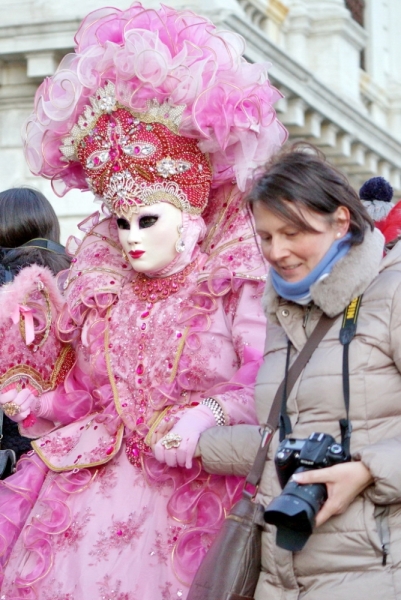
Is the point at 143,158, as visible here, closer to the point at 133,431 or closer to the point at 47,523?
the point at 133,431

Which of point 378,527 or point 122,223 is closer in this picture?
point 378,527

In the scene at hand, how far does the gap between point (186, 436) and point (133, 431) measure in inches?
16.4

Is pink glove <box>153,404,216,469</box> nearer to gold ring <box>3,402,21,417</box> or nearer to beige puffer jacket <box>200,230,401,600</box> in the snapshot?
beige puffer jacket <box>200,230,401,600</box>

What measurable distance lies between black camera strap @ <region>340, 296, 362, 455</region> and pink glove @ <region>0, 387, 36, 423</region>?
1548mm

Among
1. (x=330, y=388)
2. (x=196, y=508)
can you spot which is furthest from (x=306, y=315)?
(x=196, y=508)

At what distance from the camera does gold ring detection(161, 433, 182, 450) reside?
3.98 meters

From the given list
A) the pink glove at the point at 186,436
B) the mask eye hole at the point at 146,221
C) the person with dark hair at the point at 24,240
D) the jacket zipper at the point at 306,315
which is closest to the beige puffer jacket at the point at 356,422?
the jacket zipper at the point at 306,315

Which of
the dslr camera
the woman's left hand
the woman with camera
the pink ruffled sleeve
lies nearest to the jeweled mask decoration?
the pink ruffled sleeve

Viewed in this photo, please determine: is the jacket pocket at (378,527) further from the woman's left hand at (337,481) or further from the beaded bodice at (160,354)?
the beaded bodice at (160,354)

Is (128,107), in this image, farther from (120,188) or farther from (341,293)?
(341,293)

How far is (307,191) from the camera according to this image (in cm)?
343

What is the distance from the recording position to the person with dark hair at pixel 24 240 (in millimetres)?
5141

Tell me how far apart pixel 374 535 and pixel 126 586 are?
1132mm

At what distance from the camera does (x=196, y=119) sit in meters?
4.33
